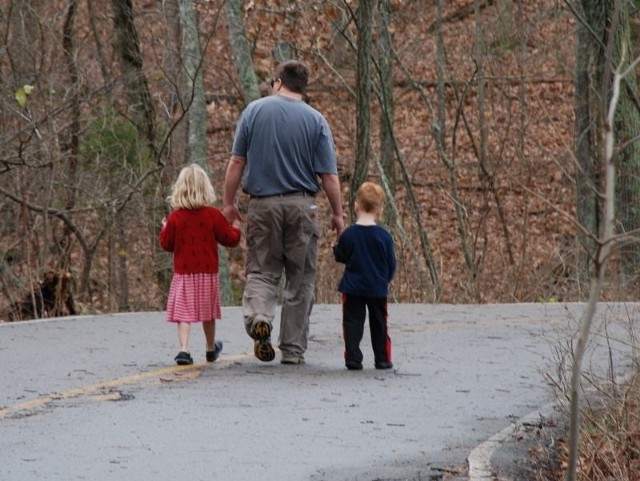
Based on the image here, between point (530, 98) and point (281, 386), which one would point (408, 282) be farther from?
point (530, 98)

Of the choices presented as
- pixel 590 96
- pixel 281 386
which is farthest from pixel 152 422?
pixel 590 96

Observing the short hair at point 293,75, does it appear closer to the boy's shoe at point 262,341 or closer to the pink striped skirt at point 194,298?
the pink striped skirt at point 194,298

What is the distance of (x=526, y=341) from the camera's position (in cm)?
1439

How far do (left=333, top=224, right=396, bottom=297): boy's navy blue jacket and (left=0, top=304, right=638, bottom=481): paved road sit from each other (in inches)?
25.3

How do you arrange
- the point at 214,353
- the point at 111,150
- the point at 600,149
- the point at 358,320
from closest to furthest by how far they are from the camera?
the point at 358,320 → the point at 214,353 → the point at 111,150 → the point at 600,149

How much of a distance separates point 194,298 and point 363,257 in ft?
4.36

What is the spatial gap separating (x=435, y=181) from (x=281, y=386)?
23.9 metres

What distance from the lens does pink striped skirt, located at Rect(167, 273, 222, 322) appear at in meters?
11.7

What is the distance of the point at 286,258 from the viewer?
11812 millimetres

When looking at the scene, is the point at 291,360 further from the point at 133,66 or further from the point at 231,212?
the point at 133,66

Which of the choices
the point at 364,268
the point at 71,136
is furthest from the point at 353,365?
the point at 71,136

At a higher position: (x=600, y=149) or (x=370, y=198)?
(x=600, y=149)

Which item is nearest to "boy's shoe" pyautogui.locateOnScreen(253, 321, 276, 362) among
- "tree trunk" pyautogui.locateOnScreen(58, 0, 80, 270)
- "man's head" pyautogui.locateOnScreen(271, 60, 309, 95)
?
"man's head" pyautogui.locateOnScreen(271, 60, 309, 95)

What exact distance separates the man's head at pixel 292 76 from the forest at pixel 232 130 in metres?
4.24
